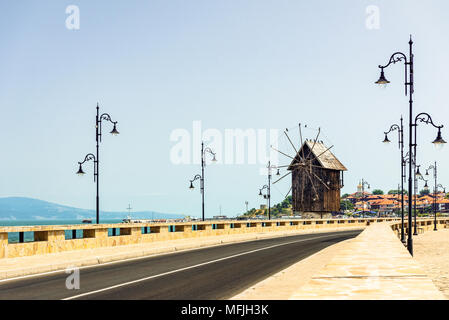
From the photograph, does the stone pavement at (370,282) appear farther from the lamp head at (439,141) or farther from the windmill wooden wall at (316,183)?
the windmill wooden wall at (316,183)

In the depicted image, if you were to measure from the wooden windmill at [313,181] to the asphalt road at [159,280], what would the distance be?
85.0m

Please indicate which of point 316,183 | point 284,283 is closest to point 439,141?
point 284,283

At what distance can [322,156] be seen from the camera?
110 m

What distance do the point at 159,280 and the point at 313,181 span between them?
311 feet

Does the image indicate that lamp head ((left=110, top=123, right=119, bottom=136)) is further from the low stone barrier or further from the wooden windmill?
the wooden windmill

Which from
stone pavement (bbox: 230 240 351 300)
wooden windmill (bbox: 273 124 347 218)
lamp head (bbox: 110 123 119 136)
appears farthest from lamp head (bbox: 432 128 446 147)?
wooden windmill (bbox: 273 124 347 218)

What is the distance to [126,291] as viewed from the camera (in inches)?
497

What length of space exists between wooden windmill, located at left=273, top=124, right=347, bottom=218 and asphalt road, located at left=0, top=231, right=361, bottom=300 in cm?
8498

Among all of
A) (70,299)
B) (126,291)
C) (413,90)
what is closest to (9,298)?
(70,299)

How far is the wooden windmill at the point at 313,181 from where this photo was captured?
4188 inches

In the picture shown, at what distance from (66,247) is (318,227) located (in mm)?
42678

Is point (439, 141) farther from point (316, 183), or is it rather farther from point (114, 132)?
point (316, 183)

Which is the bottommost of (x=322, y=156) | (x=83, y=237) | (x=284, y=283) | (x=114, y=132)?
(x=284, y=283)
